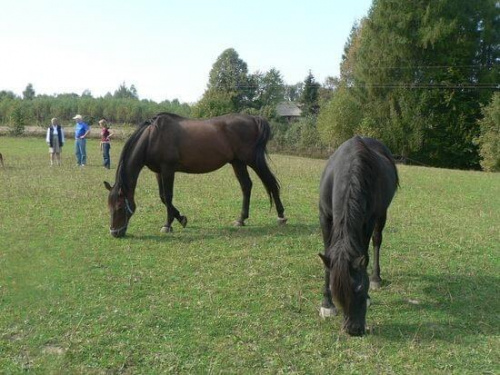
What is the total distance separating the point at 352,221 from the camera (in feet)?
14.0

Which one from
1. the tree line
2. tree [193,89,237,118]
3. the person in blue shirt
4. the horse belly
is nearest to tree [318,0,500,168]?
the tree line

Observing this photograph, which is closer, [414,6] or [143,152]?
[143,152]

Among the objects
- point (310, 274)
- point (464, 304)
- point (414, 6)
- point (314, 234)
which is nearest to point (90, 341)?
point (310, 274)

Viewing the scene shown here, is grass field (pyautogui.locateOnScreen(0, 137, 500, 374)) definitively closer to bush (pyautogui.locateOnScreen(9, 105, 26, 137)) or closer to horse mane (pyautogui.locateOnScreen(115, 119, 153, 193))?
horse mane (pyautogui.locateOnScreen(115, 119, 153, 193))

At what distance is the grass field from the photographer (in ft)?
13.4

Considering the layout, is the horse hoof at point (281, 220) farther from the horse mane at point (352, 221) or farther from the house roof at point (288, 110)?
the house roof at point (288, 110)

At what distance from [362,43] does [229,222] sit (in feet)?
112

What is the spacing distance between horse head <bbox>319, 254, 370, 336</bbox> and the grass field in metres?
0.32

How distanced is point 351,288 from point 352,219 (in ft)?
2.13

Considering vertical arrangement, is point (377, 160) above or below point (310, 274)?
above

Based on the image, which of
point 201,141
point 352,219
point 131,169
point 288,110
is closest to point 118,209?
point 131,169

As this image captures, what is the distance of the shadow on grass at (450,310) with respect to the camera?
4.63m

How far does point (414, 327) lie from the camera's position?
187 inches

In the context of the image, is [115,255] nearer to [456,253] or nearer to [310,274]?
[310,274]
